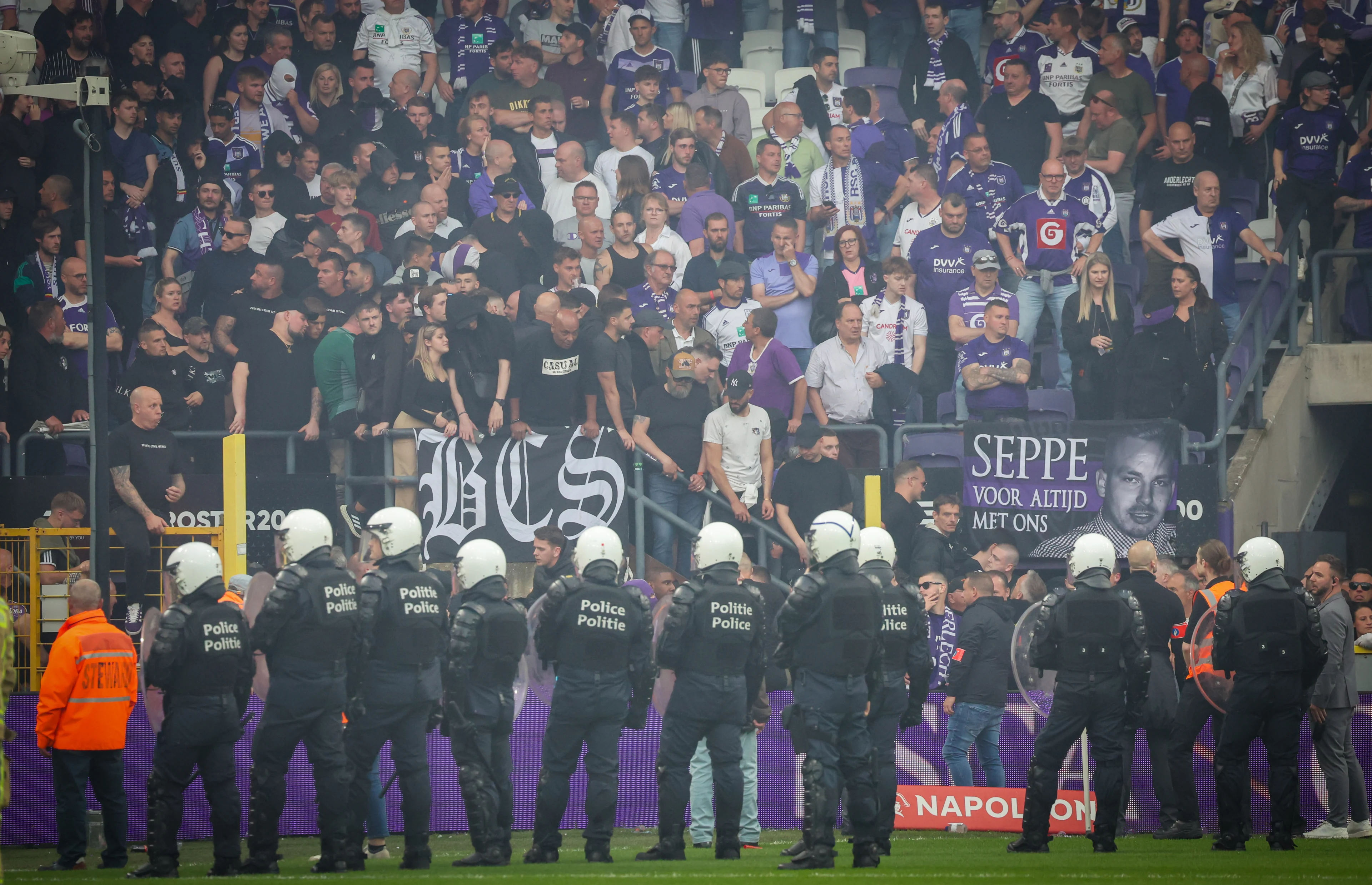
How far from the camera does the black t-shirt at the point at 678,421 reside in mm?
15508

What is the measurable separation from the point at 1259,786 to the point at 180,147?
12.8 metres

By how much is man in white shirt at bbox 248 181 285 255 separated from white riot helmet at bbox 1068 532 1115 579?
9.81m

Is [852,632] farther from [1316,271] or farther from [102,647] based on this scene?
[1316,271]

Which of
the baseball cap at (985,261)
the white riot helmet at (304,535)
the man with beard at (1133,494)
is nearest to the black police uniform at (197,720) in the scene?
the white riot helmet at (304,535)

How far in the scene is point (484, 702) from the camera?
11188 millimetres

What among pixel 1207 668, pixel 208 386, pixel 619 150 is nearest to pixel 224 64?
pixel 619 150

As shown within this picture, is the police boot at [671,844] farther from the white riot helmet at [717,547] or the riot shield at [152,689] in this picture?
the riot shield at [152,689]

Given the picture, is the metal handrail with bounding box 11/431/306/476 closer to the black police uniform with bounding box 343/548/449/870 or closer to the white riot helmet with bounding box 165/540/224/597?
the white riot helmet with bounding box 165/540/224/597

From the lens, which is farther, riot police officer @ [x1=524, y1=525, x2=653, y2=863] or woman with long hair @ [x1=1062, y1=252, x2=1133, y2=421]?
woman with long hair @ [x1=1062, y1=252, x2=1133, y2=421]

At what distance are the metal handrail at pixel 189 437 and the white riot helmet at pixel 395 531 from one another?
14.6 ft

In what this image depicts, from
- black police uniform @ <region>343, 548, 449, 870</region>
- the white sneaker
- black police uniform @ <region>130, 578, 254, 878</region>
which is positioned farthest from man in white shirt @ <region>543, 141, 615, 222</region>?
the white sneaker

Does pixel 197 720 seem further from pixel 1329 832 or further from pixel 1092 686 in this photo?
pixel 1329 832

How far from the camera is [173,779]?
1042cm

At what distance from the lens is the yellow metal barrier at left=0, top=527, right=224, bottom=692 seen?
13398 millimetres
